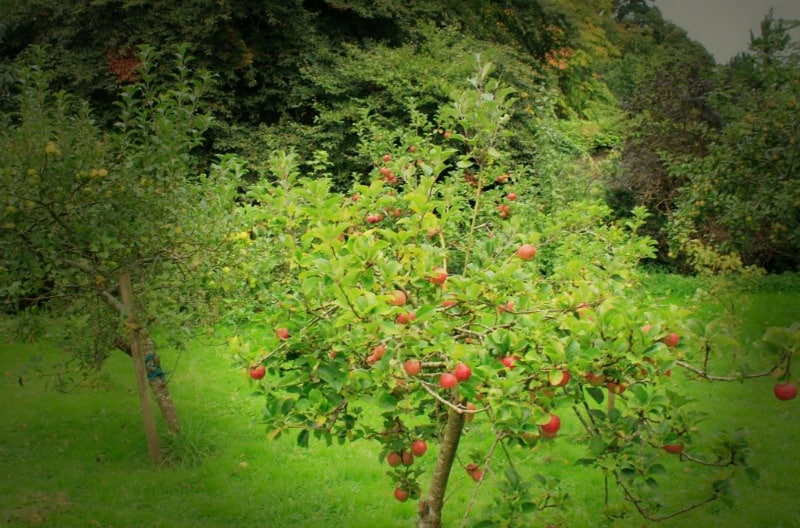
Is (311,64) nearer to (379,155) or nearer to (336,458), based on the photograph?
(379,155)

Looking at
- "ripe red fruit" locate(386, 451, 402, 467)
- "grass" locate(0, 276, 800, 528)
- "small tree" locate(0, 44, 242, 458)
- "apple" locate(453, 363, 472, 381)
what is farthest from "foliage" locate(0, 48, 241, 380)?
"apple" locate(453, 363, 472, 381)

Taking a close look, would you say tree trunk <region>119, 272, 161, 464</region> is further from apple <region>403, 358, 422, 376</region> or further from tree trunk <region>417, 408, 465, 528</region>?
apple <region>403, 358, 422, 376</region>

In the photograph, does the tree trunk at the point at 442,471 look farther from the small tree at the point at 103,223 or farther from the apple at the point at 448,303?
the small tree at the point at 103,223

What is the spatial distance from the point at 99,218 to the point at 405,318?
2.34 metres

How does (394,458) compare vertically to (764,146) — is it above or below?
below

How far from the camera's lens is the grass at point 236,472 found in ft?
12.5

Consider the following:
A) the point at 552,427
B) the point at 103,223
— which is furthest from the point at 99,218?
the point at 552,427

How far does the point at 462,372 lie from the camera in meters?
1.90

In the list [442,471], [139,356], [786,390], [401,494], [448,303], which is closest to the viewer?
[786,390]

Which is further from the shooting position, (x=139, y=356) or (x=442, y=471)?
(x=139, y=356)

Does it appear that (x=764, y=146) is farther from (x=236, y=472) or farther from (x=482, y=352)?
(x=236, y=472)

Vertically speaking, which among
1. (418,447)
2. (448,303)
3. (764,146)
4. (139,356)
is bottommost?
(139,356)

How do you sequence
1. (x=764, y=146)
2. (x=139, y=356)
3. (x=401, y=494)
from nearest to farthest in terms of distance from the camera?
(x=401, y=494), (x=139, y=356), (x=764, y=146)

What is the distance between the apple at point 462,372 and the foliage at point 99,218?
2.32 metres
